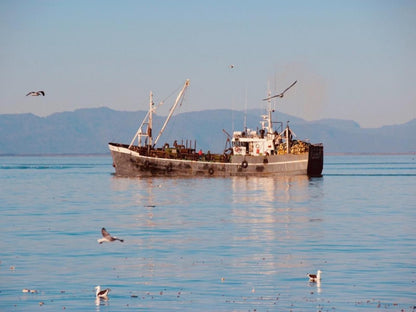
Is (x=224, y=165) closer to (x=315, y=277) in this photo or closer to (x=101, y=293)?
(x=315, y=277)

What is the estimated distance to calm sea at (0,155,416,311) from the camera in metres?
30.0

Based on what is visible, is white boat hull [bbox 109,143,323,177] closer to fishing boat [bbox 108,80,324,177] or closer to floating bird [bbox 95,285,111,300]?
fishing boat [bbox 108,80,324,177]

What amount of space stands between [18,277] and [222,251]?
1184 centimetres

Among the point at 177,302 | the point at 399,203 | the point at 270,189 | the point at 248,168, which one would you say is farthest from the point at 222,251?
the point at 248,168

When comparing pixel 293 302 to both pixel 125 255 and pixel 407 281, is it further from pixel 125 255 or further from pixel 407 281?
pixel 125 255

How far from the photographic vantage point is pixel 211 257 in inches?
1598

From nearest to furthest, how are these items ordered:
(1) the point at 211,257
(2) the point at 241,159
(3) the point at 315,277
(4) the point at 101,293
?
(4) the point at 101,293 < (3) the point at 315,277 < (1) the point at 211,257 < (2) the point at 241,159

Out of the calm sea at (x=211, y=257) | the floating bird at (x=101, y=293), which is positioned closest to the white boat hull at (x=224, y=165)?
the calm sea at (x=211, y=257)

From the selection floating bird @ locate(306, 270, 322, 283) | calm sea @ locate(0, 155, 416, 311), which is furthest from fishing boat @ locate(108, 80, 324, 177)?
floating bird @ locate(306, 270, 322, 283)

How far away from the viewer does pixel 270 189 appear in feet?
351

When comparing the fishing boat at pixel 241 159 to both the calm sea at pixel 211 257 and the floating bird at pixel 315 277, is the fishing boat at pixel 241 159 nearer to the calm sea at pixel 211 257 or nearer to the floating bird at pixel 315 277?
the calm sea at pixel 211 257

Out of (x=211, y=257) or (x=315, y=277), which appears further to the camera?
(x=211, y=257)

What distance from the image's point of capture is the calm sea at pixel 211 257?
30.0 metres

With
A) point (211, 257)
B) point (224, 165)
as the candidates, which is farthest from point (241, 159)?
point (211, 257)
